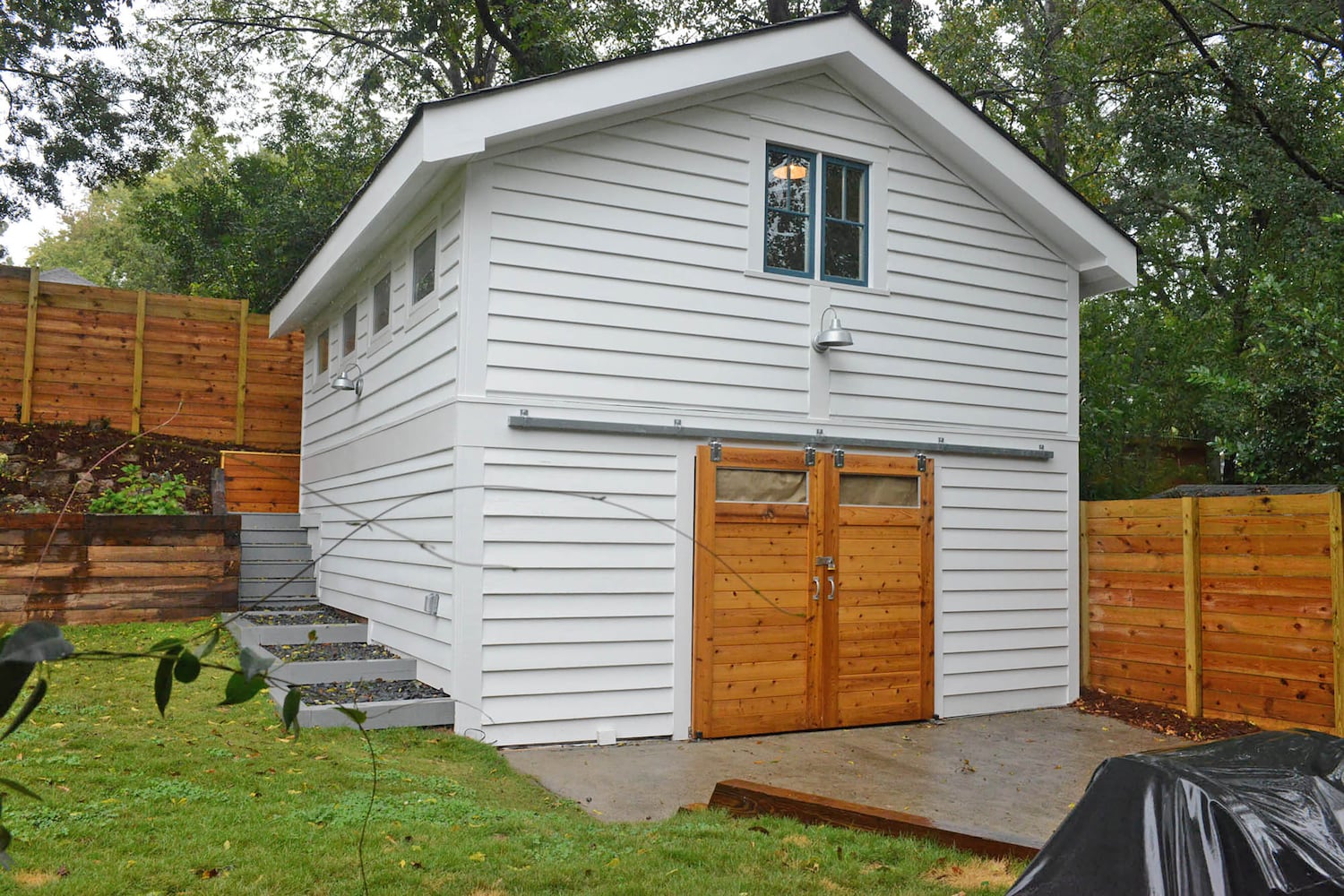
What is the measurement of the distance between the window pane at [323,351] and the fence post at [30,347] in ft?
11.5

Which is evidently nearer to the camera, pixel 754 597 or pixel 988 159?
pixel 754 597

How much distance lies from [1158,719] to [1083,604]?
4.47 ft

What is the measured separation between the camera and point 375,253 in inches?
370

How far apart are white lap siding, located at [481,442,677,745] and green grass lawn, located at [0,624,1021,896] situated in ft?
3.41

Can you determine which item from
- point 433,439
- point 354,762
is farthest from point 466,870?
point 433,439

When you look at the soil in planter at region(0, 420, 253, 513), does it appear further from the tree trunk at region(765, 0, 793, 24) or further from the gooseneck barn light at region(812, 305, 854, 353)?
the tree trunk at region(765, 0, 793, 24)

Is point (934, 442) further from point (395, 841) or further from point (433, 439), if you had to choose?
point (395, 841)

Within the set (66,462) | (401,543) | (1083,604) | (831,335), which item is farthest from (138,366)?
(1083,604)

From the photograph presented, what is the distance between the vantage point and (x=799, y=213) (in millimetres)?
8250

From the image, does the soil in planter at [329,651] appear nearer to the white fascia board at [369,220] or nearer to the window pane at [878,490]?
the white fascia board at [369,220]

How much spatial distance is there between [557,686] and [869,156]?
504cm

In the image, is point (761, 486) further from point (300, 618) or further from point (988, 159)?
point (300, 618)

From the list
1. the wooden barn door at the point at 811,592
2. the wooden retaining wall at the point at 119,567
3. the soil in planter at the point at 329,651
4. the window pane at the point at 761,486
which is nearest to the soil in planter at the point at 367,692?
the soil in planter at the point at 329,651

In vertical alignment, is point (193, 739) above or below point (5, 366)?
below
